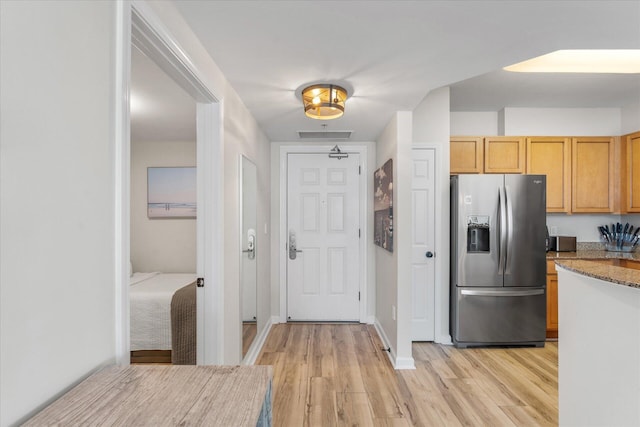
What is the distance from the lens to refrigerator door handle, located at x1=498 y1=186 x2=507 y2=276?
3.13 metres

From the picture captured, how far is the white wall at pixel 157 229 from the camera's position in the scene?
4.36 metres

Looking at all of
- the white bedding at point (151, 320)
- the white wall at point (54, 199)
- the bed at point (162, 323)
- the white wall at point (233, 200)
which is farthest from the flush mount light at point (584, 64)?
the white bedding at point (151, 320)

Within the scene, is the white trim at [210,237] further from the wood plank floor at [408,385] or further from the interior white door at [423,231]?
the interior white door at [423,231]

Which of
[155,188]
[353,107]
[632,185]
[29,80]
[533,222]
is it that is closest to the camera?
[29,80]

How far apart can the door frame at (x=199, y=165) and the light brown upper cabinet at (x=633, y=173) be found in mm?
4245

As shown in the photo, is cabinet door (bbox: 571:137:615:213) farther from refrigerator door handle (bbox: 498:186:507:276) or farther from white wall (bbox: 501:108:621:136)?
refrigerator door handle (bbox: 498:186:507:276)

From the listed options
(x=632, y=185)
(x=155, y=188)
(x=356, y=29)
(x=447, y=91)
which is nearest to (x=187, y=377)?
(x=356, y=29)

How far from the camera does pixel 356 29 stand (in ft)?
4.97

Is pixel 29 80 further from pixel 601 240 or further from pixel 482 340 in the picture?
pixel 601 240

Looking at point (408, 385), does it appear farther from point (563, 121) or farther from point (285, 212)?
point (563, 121)

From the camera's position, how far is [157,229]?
4.39 meters

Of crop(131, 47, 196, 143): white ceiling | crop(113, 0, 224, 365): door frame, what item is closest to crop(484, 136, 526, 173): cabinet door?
crop(113, 0, 224, 365): door frame

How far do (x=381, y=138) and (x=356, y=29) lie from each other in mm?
2107

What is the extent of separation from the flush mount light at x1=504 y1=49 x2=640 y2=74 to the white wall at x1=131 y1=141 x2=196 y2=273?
4042 millimetres
